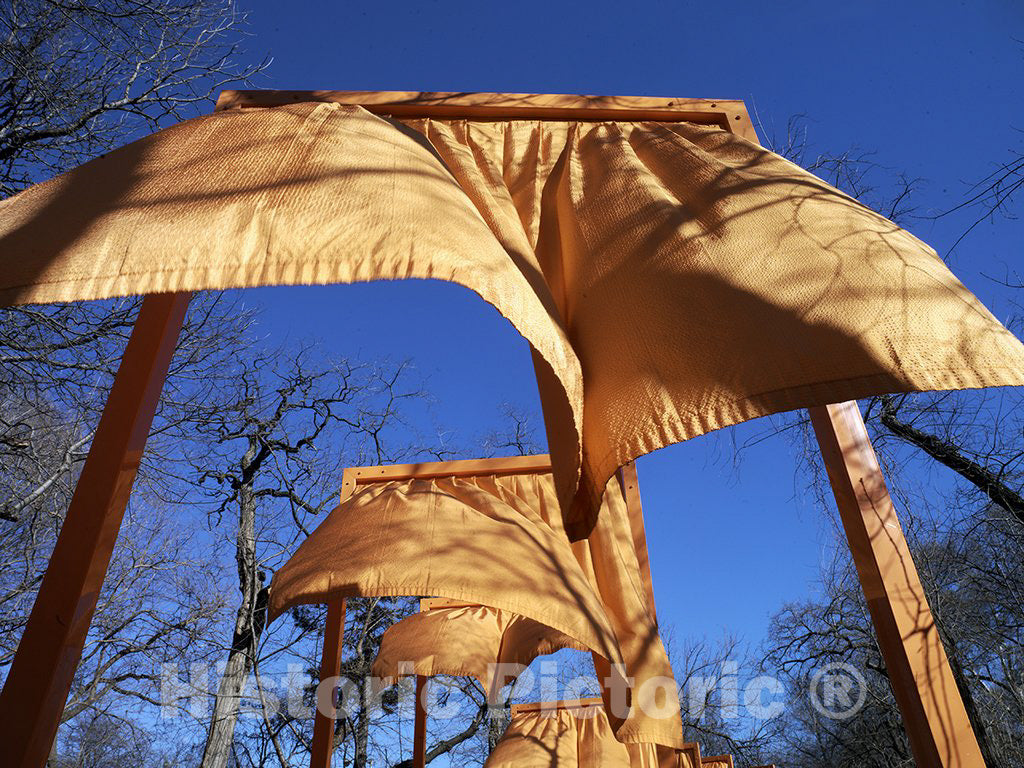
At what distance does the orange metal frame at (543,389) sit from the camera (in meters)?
1.34

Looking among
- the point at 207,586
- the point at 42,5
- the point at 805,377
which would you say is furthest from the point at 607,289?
the point at 207,586

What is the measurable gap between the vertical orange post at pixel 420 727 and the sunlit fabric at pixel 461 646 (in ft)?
3.85

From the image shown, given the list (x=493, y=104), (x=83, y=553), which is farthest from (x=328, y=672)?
(x=493, y=104)

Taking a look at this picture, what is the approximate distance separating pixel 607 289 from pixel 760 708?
1236 cm

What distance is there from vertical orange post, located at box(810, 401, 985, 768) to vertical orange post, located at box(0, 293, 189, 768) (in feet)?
5.80

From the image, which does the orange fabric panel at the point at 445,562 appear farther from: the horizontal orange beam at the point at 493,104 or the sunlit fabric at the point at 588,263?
the horizontal orange beam at the point at 493,104

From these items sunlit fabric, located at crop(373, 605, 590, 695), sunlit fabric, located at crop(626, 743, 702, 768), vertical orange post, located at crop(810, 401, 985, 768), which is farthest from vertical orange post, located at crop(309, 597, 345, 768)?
vertical orange post, located at crop(810, 401, 985, 768)

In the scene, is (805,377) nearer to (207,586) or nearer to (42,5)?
(42,5)

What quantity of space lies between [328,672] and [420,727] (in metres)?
2.35

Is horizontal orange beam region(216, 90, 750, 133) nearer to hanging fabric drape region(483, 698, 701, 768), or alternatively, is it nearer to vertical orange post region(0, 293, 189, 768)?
vertical orange post region(0, 293, 189, 768)

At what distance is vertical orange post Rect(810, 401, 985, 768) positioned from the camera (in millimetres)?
1756

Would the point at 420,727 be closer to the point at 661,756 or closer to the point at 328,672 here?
the point at 328,672

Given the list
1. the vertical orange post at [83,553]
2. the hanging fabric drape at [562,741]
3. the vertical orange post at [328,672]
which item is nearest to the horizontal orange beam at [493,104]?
the vertical orange post at [83,553]

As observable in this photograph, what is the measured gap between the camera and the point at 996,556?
21.7ft
